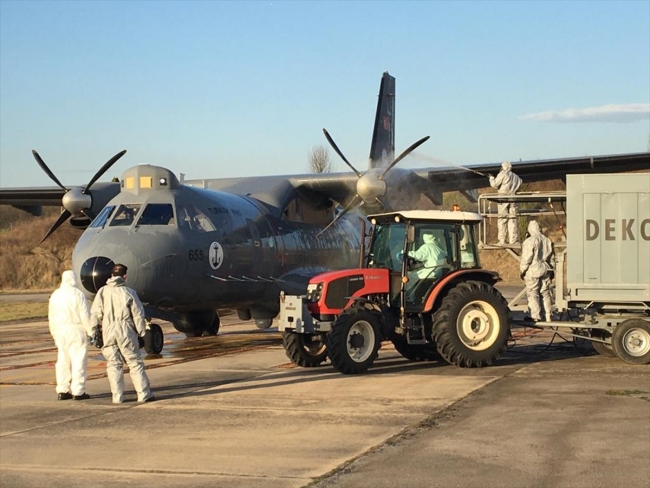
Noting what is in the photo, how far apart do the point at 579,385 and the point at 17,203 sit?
64.9 ft

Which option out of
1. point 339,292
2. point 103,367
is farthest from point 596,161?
point 103,367

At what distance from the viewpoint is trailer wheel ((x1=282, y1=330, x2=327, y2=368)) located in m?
13.0

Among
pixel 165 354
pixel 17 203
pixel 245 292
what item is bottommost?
pixel 165 354

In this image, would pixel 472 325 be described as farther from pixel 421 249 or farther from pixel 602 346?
pixel 602 346

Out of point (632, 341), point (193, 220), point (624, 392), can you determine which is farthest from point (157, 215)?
point (624, 392)

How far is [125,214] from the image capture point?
15703 millimetres

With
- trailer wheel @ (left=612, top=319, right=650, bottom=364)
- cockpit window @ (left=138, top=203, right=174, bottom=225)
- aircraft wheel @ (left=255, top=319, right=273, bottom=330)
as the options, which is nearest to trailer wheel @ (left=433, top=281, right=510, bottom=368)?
trailer wheel @ (left=612, top=319, right=650, bottom=364)

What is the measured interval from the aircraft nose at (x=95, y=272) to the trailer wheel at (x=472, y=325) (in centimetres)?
539

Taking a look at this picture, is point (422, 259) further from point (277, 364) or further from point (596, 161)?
point (596, 161)

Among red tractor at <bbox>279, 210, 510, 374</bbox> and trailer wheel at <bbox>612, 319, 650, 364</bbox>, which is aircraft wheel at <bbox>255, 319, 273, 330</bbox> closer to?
red tractor at <bbox>279, 210, 510, 374</bbox>

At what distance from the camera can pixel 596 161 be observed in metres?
20.4

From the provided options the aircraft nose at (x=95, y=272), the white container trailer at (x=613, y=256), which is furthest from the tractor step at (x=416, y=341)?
the aircraft nose at (x=95, y=272)

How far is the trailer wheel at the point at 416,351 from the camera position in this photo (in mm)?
13758

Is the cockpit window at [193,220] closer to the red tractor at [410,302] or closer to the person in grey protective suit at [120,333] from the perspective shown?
the red tractor at [410,302]
